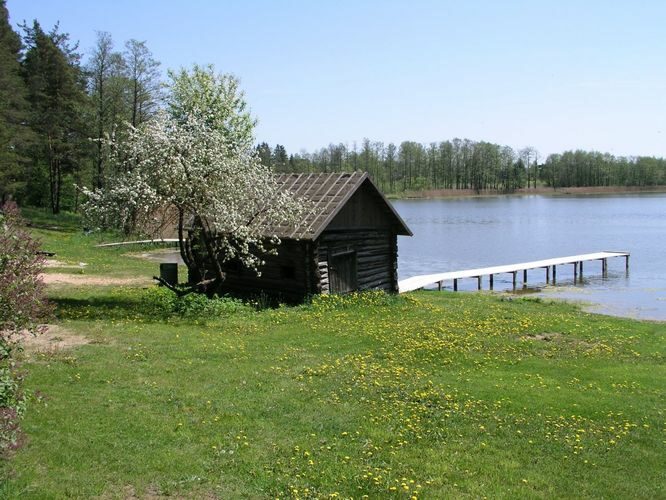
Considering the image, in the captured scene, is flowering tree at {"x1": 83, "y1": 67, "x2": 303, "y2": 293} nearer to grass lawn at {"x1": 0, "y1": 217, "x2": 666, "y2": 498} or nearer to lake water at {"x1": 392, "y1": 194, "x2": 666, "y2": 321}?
grass lawn at {"x1": 0, "y1": 217, "x2": 666, "y2": 498}

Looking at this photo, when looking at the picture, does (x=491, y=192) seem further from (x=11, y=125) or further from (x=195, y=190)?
(x=195, y=190)

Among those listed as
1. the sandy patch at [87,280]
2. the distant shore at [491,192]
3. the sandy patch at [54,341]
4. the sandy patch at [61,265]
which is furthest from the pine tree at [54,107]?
the distant shore at [491,192]

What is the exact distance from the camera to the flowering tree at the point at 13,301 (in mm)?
6895

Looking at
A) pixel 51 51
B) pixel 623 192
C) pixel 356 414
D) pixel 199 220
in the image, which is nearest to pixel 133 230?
pixel 199 220

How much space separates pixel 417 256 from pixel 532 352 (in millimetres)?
39888

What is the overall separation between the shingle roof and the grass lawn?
402cm

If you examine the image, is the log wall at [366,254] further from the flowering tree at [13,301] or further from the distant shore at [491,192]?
the distant shore at [491,192]

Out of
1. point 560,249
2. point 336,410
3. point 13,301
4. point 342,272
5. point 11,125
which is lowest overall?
point 560,249

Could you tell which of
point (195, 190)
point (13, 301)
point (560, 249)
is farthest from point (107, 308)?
point (560, 249)

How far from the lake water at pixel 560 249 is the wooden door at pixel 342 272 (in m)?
14.4

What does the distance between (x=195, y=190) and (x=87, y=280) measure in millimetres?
10821

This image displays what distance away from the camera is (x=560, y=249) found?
61.6 meters

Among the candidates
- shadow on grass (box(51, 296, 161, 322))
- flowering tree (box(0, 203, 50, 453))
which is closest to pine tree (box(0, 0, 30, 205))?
shadow on grass (box(51, 296, 161, 322))

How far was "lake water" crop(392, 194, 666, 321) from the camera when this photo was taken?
3856cm
